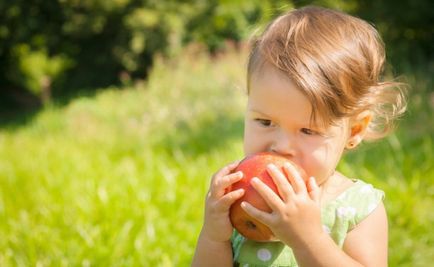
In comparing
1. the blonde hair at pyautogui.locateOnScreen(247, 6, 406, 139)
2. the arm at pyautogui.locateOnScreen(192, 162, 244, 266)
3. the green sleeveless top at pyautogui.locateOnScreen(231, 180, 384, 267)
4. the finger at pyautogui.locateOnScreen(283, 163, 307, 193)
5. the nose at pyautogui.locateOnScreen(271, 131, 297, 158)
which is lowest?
the green sleeveless top at pyautogui.locateOnScreen(231, 180, 384, 267)

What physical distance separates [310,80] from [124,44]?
47.8 ft

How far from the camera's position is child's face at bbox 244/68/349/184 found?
169cm

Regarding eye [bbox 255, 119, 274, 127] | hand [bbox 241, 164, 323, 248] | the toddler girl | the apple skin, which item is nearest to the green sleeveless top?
the toddler girl

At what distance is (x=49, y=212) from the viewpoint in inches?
166

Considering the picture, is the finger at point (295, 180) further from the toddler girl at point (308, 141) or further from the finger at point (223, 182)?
the finger at point (223, 182)

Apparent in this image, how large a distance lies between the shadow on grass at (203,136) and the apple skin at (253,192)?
4.30m

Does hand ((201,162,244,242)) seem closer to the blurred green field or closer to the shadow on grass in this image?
the blurred green field

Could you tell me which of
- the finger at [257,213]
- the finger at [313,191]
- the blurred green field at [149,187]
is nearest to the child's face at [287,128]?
the finger at [313,191]

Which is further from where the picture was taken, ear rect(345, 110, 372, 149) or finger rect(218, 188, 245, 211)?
ear rect(345, 110, 372, 149)

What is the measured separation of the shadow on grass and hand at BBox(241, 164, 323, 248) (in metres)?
4.40

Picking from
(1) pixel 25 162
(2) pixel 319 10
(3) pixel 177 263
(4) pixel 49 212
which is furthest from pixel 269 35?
(1) pixel 25 162

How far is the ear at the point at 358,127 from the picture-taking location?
1892 mm

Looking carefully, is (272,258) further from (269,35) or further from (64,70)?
(64,70)

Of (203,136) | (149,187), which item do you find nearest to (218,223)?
(149,187)
